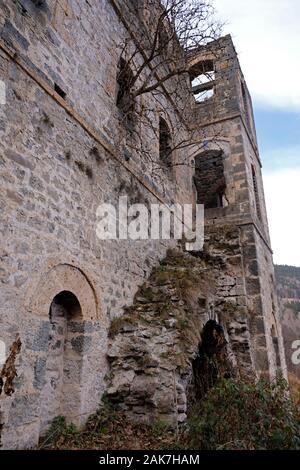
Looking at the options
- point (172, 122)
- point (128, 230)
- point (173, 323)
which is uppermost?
point (172, 122)

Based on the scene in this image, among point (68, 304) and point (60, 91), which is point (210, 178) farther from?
point (68, 304)

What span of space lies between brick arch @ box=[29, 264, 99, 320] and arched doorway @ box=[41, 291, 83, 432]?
113mm

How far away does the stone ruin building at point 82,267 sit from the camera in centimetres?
344

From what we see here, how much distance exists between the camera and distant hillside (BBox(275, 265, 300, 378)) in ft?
78.1

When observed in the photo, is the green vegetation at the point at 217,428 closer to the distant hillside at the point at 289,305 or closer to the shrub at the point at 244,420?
the shrub at the point at 244,420

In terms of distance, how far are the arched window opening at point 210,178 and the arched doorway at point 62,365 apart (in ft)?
25.6

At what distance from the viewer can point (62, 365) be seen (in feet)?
13.5

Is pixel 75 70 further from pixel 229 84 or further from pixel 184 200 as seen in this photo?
pixel 229 84

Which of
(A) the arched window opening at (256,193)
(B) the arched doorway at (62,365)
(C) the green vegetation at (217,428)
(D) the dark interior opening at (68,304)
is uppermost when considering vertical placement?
(A) the arched window opening at (256,193)

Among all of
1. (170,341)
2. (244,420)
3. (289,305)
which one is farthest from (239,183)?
(289,305)

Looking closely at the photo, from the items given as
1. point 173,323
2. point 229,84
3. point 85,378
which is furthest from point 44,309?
point 229,84

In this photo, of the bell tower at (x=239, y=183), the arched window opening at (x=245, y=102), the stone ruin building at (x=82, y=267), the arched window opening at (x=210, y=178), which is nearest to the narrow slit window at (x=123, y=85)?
the stone ruin building at (x=82, y=267)
